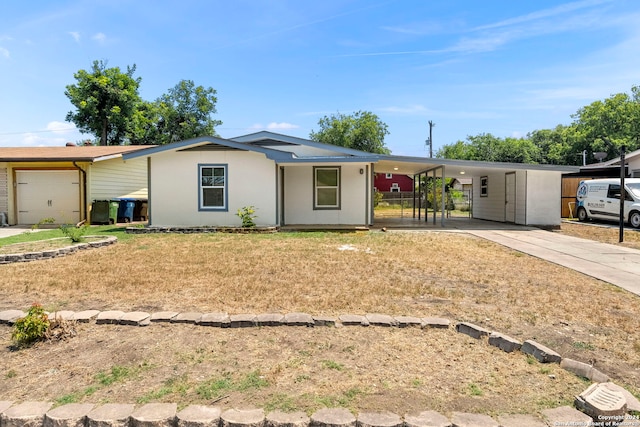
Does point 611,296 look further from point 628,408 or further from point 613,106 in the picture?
point 613,106

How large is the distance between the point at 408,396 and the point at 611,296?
159 inches

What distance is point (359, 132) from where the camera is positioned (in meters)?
43.5

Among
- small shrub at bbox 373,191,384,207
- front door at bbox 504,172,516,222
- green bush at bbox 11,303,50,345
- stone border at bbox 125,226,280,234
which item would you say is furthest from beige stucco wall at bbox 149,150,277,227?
small shrub at bbox 373,191,384,207

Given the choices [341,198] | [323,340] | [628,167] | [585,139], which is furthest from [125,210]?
[585,139]

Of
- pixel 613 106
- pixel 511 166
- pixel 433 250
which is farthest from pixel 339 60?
pixel 613 106

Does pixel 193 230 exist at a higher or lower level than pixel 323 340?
higher

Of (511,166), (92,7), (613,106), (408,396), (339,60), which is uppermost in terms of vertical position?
(613,106)

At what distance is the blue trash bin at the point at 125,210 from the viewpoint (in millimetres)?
15669

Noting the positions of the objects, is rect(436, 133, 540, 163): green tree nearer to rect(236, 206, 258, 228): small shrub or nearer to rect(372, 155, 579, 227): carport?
rect(372, 155, 579, 227): carport

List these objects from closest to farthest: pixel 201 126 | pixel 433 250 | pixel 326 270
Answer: pixel 326 270
pixel 433 250
pixel 201 126

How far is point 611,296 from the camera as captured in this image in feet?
16.2

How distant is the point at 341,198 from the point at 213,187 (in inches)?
173

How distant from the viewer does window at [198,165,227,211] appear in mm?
12516

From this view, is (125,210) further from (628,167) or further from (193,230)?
(628,167)
